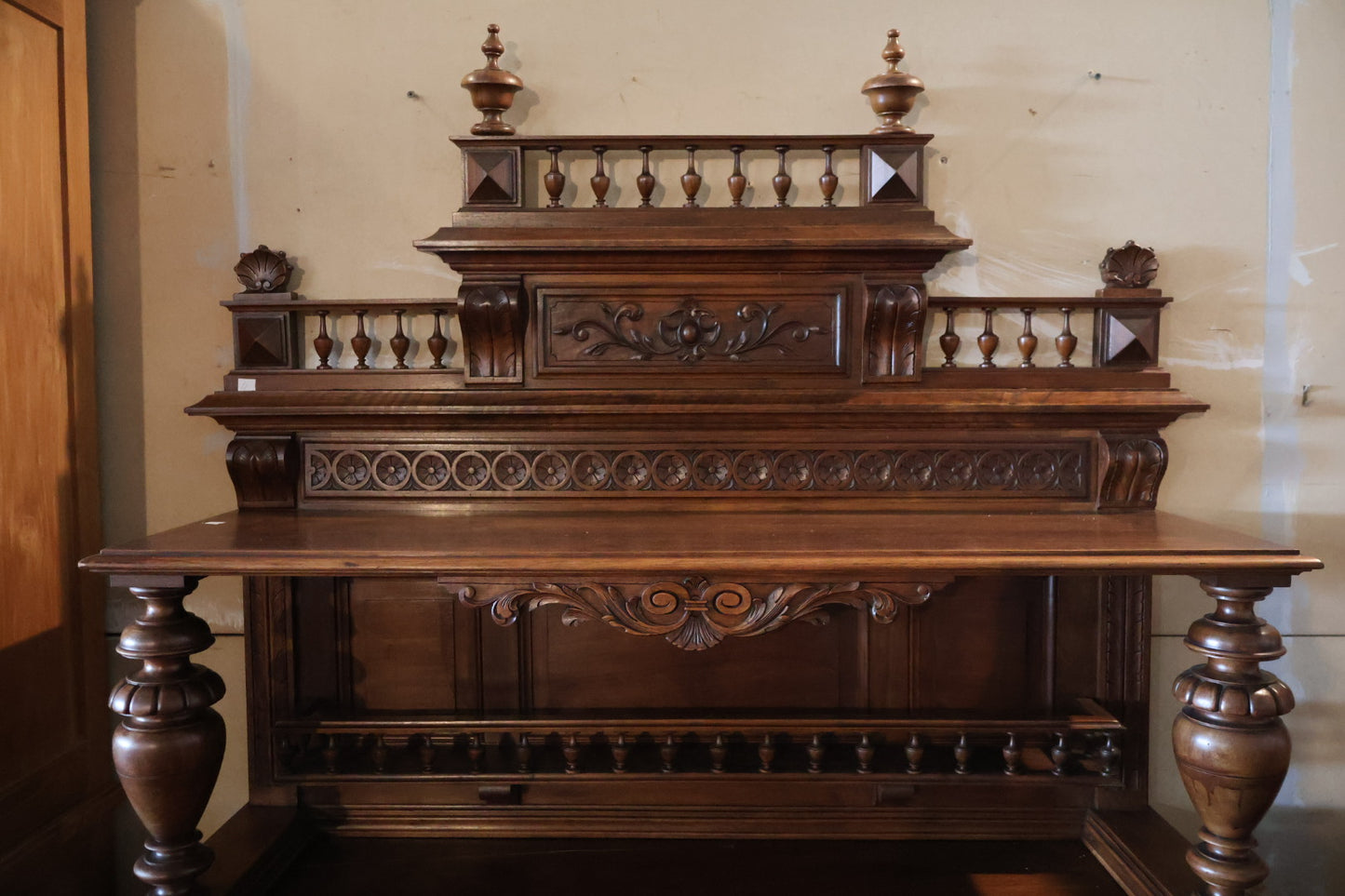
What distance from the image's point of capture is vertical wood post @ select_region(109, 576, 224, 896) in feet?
4.45

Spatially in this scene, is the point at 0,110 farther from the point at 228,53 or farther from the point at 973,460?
the point at 973,460

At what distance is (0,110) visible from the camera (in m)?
1.62

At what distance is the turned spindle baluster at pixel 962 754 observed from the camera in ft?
5.72

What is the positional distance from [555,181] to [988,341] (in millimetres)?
1006

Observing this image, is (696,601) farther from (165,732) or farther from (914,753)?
(165,732)

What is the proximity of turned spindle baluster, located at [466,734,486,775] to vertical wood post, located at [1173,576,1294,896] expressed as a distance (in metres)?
1.32

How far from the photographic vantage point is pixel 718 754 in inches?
69.4

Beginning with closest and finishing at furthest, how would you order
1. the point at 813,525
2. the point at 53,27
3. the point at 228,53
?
the point at 813,525, the point at 53,27, the point at 228,53

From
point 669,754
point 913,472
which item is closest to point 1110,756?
point 913,472

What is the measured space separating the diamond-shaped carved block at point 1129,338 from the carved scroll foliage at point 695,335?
0.63m

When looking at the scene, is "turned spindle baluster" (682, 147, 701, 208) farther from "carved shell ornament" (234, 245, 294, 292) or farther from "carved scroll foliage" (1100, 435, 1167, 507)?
"carved scroll foliage" (1100, 435, 1167, 507)

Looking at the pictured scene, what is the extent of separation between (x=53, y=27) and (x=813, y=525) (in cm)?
191

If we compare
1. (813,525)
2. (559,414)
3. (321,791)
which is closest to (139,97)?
(559,414)

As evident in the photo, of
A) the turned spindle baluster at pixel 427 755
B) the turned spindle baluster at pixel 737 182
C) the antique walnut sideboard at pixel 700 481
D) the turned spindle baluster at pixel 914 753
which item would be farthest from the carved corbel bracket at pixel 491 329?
the turned spindle baluster at pixel 914 753
